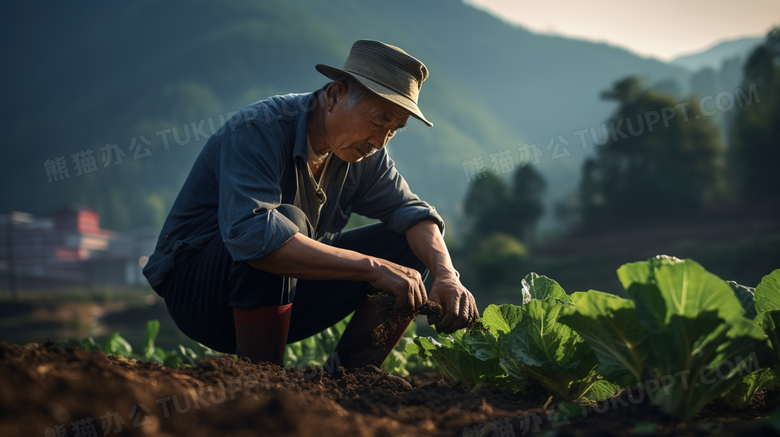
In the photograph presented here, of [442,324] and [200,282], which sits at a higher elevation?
[200,282]

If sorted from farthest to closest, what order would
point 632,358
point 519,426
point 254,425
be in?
1. point 632,358
2. point 519,426
3. point 254,425

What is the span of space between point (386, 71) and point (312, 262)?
2.72 feet

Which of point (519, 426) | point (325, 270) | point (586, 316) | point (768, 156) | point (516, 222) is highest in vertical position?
point (325, 270)

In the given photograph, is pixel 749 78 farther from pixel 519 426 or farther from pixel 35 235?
pixel 35 235

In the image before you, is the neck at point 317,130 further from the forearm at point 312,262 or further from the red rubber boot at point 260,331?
the red rubber boot at point 260,331

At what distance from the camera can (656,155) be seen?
22438 mm

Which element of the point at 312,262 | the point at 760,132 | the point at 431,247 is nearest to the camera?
the point at 312,262

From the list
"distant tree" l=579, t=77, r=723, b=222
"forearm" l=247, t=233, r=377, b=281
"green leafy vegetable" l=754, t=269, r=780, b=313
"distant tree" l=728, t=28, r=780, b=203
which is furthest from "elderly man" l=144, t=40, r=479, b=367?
"distant tree" l=579, t=77, r=723, b=222

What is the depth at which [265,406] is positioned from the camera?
3.27ft

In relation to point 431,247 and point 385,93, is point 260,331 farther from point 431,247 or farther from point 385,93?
point 385,93

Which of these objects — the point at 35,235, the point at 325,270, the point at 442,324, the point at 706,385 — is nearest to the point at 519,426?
the point at 706,385

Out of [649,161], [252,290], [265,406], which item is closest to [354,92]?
[252,290]

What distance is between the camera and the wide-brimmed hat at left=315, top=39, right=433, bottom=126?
1.96 m

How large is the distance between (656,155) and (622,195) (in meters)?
2.30
